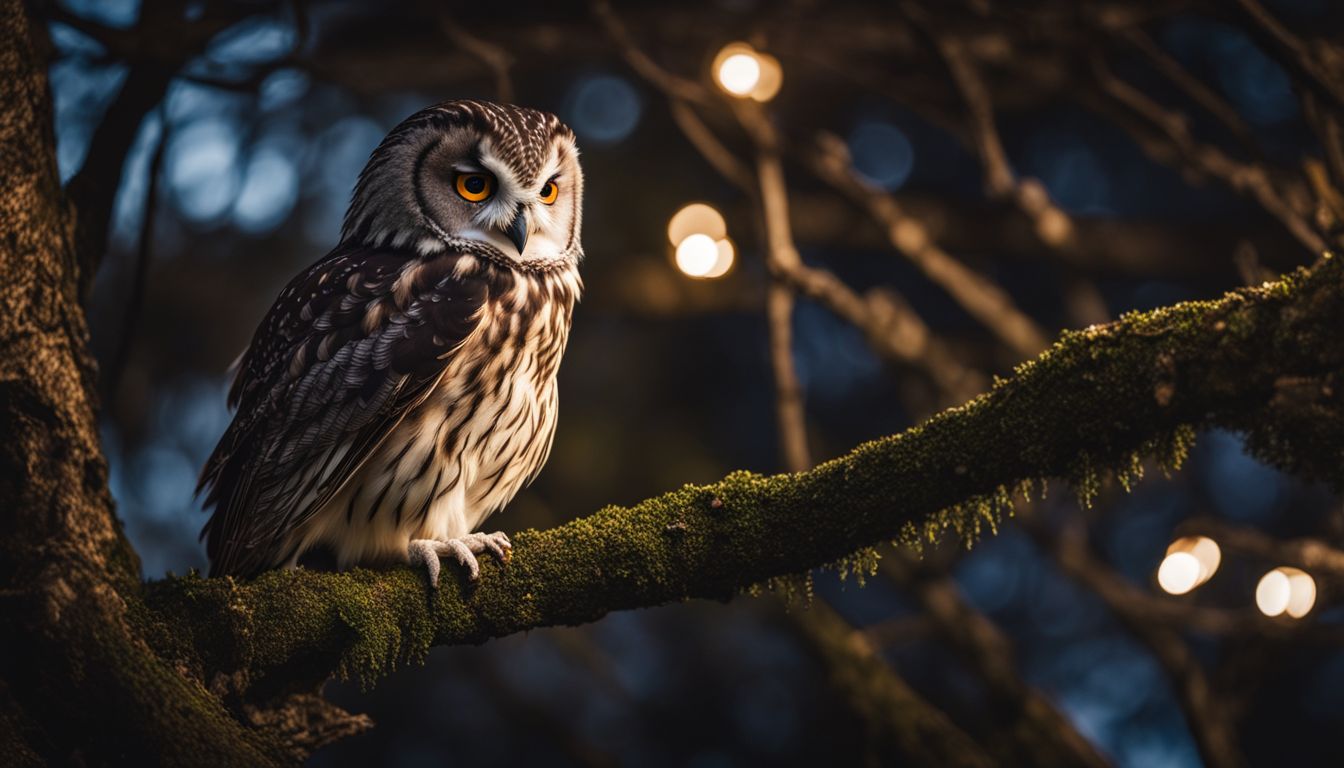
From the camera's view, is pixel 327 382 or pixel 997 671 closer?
pixel 327 382

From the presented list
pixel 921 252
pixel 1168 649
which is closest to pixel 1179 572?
pixel 1168 649

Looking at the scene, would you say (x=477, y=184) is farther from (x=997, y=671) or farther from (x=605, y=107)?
(x=605, y=107)

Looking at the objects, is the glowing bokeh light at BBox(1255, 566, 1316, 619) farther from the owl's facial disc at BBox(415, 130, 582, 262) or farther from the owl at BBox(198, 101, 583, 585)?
the owl's facial disc at BBox(415, 130, 582, 262)

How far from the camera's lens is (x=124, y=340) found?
3.18m

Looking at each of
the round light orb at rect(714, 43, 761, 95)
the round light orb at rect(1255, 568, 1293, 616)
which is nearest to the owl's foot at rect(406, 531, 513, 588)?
the round light orb at rect(714, 43, 761, 95)

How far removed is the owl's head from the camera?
2.61 m

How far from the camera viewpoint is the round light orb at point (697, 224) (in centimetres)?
361

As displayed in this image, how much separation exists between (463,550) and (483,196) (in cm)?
89

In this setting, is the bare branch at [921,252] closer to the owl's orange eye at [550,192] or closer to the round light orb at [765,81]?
the round light orb at [765,81]

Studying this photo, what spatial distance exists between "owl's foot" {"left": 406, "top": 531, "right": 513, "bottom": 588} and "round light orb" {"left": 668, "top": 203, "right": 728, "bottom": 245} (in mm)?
1641

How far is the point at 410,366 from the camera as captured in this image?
241cm

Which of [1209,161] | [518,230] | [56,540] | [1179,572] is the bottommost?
[56,540]

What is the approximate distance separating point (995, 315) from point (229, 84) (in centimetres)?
273

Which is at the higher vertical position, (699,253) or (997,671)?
(699,253)
